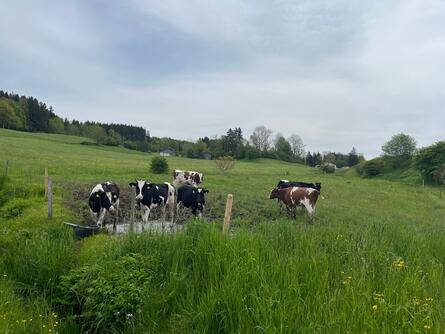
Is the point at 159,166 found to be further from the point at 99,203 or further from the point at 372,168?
the point at 372,168

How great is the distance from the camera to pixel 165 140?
127 metres

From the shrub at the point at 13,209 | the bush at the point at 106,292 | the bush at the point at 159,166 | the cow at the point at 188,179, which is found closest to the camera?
the bush at the point at 106,292

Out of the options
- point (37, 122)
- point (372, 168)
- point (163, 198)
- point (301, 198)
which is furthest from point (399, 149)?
point (37, 122)

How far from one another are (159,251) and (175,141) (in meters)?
122

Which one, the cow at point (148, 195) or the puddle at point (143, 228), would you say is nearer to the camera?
the puddle at point (143, 228)

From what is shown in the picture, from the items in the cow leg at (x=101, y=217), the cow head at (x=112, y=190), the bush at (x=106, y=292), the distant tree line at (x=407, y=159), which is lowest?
the cow leg at (x=101, y=217)

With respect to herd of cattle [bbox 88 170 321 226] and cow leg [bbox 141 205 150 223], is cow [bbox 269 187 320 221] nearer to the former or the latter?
herd of cattle [bbox 88 170 321 226]

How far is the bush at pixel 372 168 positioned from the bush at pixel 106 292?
249 ft

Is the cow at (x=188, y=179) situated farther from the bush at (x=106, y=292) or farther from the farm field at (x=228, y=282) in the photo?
the bush at (x=106, y=292)

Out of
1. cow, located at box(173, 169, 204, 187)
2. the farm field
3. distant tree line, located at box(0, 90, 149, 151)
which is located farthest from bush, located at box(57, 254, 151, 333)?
distant tree line, located at box(0, 90, 149, 151)

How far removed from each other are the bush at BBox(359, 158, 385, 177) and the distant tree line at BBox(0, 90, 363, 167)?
2918 cm

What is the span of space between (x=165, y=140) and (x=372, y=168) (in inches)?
2794

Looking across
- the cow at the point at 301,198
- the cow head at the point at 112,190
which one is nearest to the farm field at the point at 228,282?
the cow head at the point at 112,190

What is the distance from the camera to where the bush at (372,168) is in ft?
250
